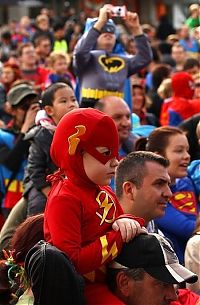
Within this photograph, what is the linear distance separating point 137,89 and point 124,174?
4.97 m

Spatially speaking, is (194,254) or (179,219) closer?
(194,254)

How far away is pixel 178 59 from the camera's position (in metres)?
14.1

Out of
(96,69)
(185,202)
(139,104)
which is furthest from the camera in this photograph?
(139,104)

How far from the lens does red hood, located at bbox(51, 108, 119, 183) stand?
3.25m

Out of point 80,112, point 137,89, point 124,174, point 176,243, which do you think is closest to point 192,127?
point 137,89

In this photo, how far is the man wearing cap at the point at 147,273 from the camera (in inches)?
124

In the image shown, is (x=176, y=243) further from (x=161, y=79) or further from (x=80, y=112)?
(x=161, y=79)

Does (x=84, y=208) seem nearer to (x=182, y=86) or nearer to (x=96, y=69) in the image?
(x=96, y=69)

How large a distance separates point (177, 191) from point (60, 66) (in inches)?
224

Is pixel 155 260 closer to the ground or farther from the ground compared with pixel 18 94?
farther from the ground

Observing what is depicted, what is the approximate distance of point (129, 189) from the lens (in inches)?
160

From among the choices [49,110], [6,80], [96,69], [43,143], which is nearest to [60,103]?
[49,110]

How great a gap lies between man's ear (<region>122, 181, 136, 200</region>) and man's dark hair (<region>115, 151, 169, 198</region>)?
18 mm

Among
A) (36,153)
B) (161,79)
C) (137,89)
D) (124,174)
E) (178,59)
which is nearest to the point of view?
(124,174)
